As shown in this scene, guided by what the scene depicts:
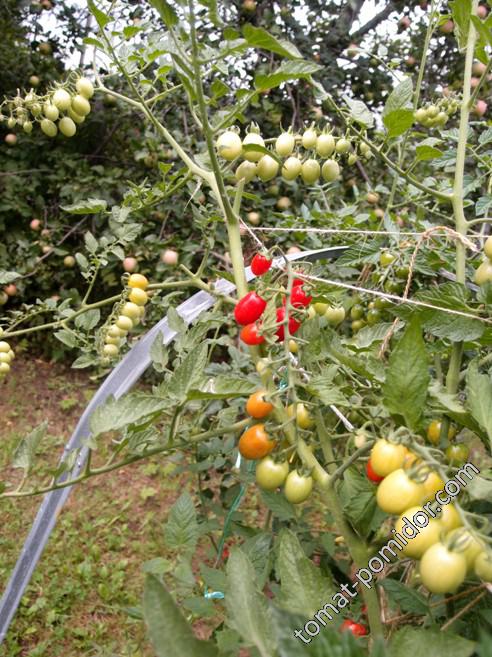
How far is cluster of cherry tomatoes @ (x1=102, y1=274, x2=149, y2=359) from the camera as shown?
30.7 inches

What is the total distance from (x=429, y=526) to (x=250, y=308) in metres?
Result: 0.29

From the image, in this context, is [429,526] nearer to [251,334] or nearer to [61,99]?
[251,334]

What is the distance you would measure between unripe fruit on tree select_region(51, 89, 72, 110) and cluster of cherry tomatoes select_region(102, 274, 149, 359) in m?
0.25

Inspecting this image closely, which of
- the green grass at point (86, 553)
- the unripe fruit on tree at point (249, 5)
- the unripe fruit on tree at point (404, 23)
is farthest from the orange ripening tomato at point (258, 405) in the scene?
the unripe fruit on tree at point (404, 23)

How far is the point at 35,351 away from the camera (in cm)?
316

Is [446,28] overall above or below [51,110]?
above

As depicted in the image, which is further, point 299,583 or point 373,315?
point 373,315

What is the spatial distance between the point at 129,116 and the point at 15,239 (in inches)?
34.9

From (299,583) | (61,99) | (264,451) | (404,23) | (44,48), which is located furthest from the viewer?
(44,48)

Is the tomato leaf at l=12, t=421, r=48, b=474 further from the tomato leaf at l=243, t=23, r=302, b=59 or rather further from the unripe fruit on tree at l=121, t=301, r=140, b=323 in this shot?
the tomato leaf at l=243, t=23, r=302, b=59

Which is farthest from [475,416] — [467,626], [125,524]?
[125,524]

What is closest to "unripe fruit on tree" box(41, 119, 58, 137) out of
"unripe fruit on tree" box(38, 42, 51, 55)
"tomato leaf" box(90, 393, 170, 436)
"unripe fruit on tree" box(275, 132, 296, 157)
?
"unripe fruit on tree" box(275, 132, 296, 157)

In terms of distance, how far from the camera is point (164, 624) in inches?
12.5

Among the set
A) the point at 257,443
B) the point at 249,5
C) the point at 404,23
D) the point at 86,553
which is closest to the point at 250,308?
the point at 257,443
